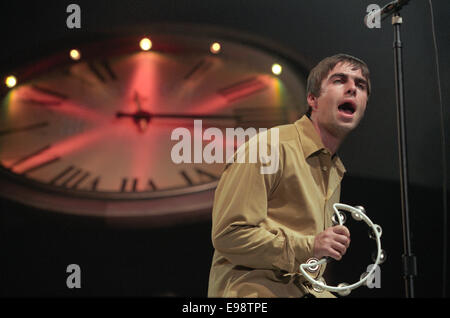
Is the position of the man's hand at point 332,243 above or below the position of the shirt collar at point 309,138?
below

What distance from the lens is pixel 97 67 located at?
2426mm

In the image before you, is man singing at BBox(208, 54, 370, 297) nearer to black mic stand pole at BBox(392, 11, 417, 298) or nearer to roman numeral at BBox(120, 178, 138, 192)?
black mic stand pole at BBox(392, 11, 417, 298)

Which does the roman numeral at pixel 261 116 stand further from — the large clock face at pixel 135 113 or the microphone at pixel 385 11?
the microphone at pixel 385 11

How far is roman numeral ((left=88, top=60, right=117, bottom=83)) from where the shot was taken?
2406 mm

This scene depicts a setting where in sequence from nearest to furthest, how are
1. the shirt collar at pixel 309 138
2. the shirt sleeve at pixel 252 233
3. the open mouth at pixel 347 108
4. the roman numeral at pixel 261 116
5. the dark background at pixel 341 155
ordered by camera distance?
the shirt sleeve at pixel 252 233 → the shirt collar at pixel 309 138 → the open mouth at pixel 347 108 → the dark background at pixel 341 155 → the roman numeral at pixel 261 116

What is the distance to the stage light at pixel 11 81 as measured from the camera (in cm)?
238

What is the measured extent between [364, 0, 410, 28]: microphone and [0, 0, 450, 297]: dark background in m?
0.09

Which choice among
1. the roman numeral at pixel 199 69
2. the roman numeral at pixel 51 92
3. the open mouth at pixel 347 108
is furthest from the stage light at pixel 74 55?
the open mouth at pixel 347 108

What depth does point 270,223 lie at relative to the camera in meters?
1.91

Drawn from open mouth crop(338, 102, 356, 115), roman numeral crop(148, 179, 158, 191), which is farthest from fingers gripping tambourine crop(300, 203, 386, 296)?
roman numeral crop(148, 179, 158, 191)

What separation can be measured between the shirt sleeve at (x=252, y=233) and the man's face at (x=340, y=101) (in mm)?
407

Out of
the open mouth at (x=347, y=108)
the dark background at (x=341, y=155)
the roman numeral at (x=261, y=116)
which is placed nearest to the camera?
the open mouth at (x=347, y=108)

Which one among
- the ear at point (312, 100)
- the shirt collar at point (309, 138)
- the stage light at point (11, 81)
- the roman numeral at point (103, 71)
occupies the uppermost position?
the roman numeral at point (103, 71)

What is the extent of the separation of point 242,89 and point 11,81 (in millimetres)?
929
